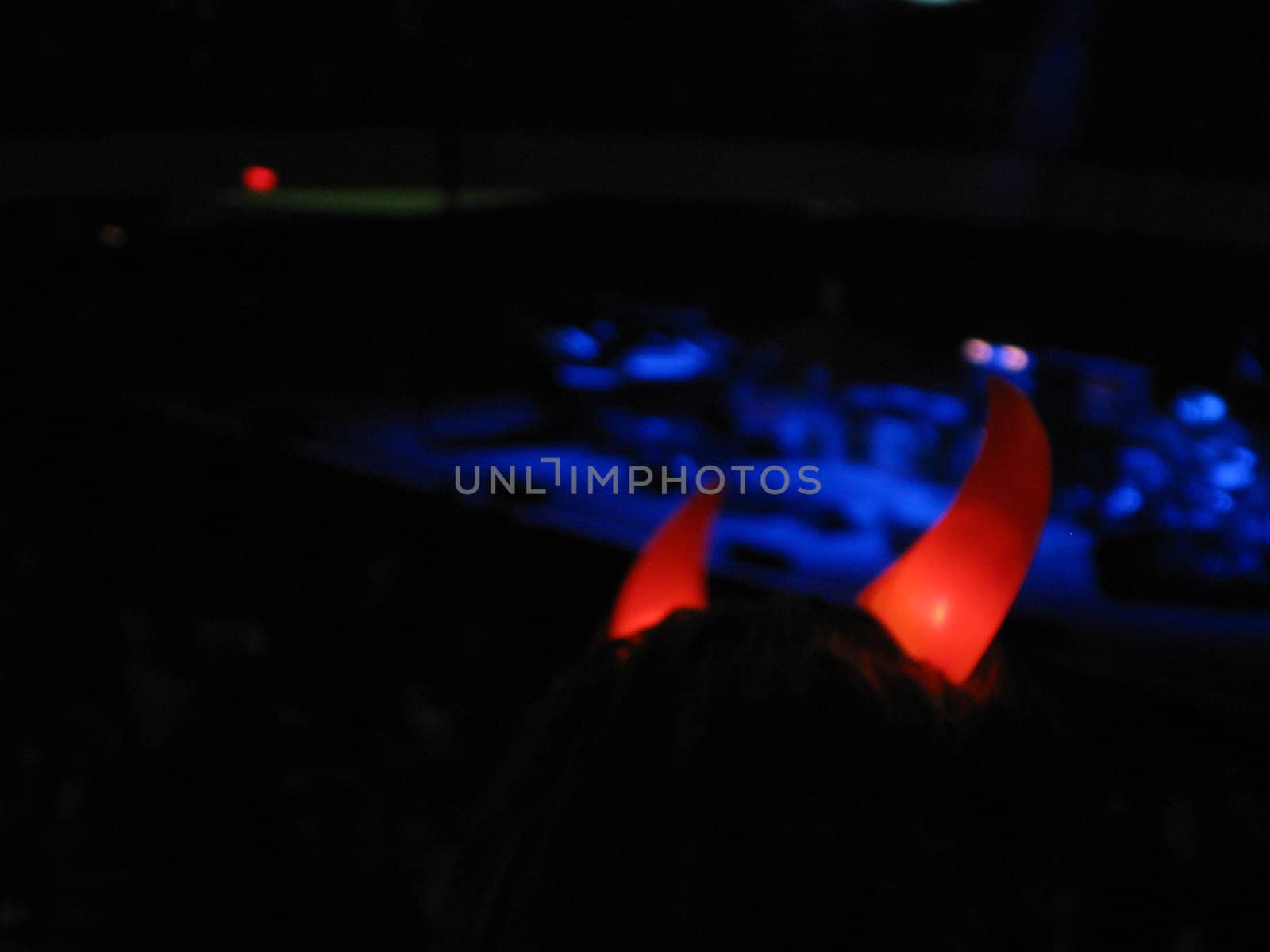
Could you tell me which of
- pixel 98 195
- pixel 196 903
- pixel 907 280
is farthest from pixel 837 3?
pixel 196 903

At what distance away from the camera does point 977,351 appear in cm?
349

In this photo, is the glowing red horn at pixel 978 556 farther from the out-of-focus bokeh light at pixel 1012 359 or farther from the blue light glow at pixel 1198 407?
the out-of-focus bokeh light at pixel 1012 359

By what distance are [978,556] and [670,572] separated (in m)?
0.27

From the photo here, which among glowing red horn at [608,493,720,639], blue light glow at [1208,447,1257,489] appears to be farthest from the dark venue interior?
glowing red horn at [608,493,720,639]

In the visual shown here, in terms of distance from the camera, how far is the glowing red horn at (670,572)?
92 centimetres

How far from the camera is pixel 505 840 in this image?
65cm

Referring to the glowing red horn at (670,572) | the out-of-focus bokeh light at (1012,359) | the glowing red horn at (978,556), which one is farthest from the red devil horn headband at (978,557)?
the out-of-focus bokeh light at (1012,359)

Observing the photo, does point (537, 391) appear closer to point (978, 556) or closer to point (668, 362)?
point (668, 362)

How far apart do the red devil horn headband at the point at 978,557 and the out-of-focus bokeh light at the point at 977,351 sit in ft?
8.80

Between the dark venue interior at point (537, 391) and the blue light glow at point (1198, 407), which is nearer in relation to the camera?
the dark venue interior at point (537, 391)

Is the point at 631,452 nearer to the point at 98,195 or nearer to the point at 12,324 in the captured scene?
the point at 98,195

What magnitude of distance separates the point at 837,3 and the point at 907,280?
94 cm

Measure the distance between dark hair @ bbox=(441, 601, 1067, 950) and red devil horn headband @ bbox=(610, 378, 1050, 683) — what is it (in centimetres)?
8

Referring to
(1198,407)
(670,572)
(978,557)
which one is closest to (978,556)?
(978,557)
